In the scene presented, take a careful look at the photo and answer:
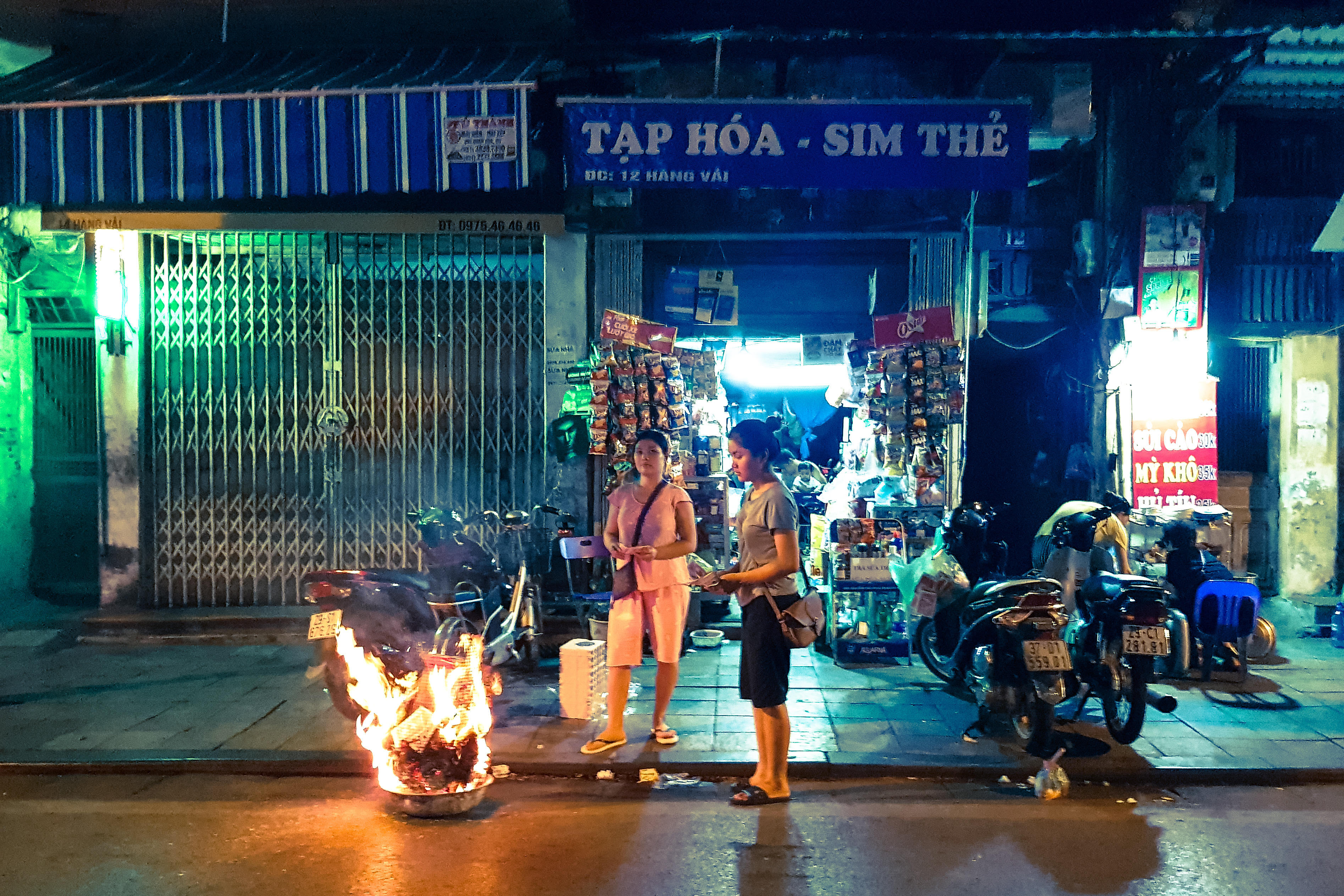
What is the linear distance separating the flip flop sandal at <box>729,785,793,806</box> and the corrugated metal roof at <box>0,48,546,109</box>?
235 inches

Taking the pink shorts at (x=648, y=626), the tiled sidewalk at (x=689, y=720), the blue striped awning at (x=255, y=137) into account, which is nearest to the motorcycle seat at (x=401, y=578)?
the tiled sidewalk at (x=689, y=720)

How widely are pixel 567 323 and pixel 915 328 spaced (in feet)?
11.0

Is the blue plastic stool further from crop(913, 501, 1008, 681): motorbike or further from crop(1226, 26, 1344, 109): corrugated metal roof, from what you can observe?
crop(1226, 26, 1344, 109): corrugated metal roof

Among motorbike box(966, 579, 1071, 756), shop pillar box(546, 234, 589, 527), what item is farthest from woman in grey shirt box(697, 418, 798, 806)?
shop pillar box(546, 234, 589, 527)

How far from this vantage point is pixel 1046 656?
5434 mm

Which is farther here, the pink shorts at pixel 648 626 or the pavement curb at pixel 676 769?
the pink shorts at pixel 648 626

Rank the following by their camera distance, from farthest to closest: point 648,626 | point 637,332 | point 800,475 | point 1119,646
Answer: point 800,475
point 637,332
point 648,626
point 1119,646

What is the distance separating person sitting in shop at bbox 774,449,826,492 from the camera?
32.6 feet

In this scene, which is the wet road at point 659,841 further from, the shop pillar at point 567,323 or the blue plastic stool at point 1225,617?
the shop pillar at point 567,323

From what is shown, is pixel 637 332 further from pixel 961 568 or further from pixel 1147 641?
pixel 1147 641

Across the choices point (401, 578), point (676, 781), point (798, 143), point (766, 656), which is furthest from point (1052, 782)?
point (798, 143)

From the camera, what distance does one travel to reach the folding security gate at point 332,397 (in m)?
9.28

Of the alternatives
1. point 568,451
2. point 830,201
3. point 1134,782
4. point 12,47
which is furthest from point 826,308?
point 12,47

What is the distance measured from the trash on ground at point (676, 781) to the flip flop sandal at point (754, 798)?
1.20 ft
